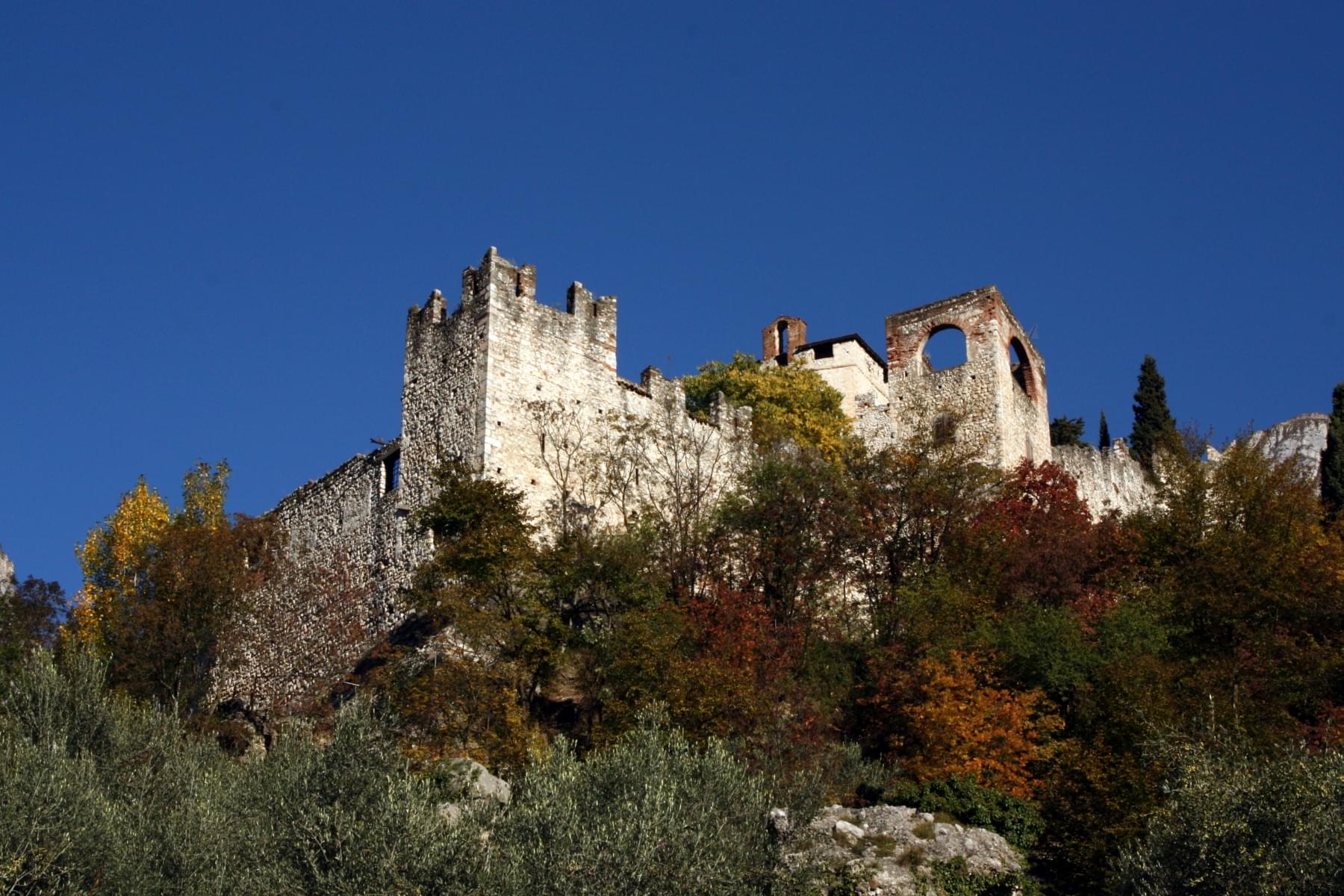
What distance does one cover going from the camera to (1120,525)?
1496 inches

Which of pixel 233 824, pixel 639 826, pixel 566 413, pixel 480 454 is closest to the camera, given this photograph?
pixel 639 826

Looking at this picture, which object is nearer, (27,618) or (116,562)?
(116,562)

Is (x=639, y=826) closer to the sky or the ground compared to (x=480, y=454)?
closer to the ground

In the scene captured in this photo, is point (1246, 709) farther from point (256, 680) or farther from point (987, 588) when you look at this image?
point (256, 680)

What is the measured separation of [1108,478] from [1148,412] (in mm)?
12075

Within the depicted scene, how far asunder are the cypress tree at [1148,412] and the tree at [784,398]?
17.9 meters

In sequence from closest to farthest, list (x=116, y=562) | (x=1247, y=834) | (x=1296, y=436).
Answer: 1. (x=1247, y=834)
2. (x=116, y=562)
3. (x=1296, y=436)

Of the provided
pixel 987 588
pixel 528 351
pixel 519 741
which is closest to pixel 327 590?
pixel 528 351

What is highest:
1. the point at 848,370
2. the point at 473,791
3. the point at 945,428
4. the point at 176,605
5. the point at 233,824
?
the point at 848,370

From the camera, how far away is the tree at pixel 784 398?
40.3m

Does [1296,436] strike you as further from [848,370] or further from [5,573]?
[5,573]

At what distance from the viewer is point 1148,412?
58.0 m

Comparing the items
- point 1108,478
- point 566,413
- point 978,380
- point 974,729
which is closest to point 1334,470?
point 1108,478

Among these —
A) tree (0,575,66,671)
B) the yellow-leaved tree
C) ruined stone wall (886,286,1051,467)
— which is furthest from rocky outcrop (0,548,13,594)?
ruined stone wall (886,286,1051,467)
